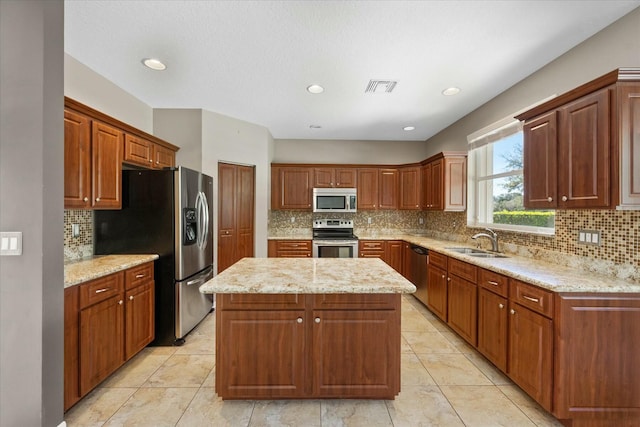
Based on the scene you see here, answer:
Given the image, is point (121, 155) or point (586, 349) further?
point (121, 155)

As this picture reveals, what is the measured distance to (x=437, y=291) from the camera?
355 cm

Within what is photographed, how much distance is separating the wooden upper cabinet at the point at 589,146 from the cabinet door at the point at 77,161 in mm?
3654

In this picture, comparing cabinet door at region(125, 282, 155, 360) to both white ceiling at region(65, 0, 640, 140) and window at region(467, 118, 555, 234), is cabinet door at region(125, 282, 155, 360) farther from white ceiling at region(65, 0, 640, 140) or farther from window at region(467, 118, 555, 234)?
window at region(467, 118, 555, 234)

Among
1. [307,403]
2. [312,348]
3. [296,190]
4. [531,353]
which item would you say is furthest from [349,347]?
[296,190]

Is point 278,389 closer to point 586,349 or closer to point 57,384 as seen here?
point 57,384

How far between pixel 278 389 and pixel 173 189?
212cm

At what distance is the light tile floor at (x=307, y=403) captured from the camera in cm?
186

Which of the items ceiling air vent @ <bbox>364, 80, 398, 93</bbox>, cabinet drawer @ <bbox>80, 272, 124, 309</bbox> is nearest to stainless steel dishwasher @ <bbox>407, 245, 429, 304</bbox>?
ceiling air vent @ <bbox>364, 80, 398, 93</bbox>

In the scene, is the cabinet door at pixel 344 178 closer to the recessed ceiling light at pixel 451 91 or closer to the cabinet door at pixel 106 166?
the recessed ceiling light at pixel 451 91

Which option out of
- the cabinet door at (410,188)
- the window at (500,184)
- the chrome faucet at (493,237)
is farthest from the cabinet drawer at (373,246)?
the chrome faucet at (493,237)

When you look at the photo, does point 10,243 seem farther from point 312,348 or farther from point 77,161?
point 312,348

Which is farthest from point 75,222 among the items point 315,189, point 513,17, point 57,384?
point 513,17

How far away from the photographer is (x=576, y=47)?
232 centimetres

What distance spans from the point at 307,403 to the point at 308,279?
2.98ft
